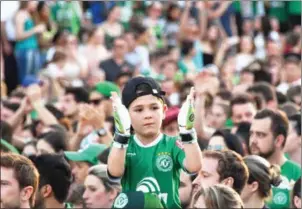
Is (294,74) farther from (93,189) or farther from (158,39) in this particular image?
(93,189)

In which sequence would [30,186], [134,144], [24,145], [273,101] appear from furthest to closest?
[273,101] → [24,145] → [30,186] → [134,144]

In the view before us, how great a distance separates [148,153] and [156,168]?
110 mm

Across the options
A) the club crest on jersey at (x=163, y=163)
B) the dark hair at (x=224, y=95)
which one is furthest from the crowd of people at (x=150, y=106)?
the dark hair at (x=224, y=95)

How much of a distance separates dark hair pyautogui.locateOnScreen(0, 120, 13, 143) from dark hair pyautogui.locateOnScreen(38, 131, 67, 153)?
39.7 inches

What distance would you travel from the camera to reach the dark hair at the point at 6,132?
12461mm

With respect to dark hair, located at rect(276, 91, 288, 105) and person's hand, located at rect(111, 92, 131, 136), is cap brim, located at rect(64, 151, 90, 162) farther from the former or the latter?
dark hair, located at rect(276, 91, 288, 105)

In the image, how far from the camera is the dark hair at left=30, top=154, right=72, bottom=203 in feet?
30.7

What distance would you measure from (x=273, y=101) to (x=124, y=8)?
1049cm

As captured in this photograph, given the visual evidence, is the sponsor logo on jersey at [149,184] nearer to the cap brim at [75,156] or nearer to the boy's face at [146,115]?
the boy's face at [146,115]

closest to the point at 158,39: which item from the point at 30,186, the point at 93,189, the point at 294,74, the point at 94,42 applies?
the point at 94,42

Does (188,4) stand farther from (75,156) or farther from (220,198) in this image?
(220,198)

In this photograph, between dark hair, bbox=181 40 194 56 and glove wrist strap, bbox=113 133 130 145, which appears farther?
dark hair, bbox=181 40 194 56

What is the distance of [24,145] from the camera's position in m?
12.3

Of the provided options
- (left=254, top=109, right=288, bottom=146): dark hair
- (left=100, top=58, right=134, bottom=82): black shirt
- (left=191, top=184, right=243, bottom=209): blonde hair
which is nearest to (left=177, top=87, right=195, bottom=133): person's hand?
(left=191, top=184, right=243, bottom=209): blonde hair
